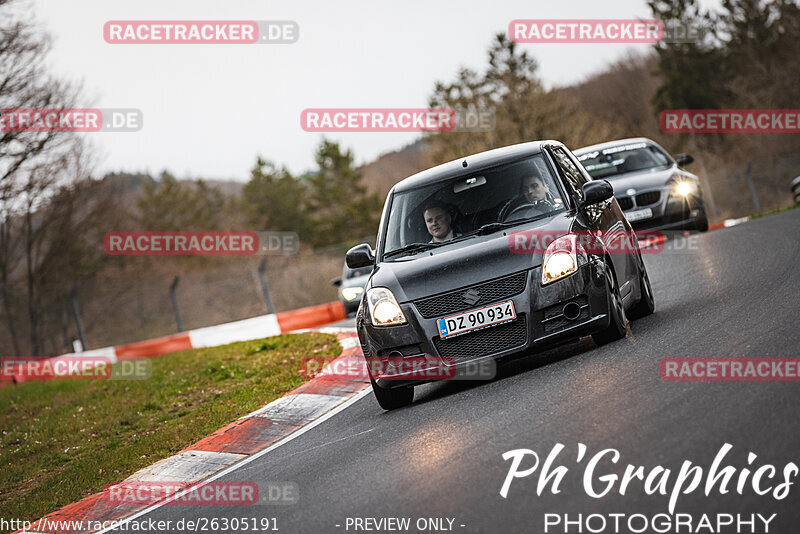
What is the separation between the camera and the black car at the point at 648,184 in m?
16.2

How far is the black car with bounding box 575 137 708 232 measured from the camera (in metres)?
16.2

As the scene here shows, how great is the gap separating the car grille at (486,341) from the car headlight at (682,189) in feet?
32.5

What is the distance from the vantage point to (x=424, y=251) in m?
7.93

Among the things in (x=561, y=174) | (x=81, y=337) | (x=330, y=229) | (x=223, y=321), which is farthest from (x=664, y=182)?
(x=330, y=229)

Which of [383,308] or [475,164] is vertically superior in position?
[475,164]

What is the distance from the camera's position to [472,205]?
325 inches

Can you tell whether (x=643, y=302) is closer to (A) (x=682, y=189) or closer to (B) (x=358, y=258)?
(B) (x=358, y=258)

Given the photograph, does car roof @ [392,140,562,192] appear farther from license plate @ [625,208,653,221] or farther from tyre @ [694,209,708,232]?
tyre @ [694,209,708,232]

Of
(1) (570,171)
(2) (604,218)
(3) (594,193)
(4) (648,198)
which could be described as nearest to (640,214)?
(4) (648,198)

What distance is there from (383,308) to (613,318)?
1.79 meters

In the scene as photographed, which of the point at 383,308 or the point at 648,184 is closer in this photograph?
the point at 383,308

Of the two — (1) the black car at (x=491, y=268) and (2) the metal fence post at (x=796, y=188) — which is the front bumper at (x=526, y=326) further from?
(2) the metal fence post at (x=796, y=188)

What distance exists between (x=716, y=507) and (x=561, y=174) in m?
4.68

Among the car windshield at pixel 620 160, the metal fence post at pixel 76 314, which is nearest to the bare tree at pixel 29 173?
the metal fence post at pixel 76 314
